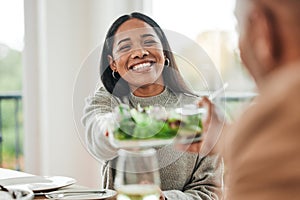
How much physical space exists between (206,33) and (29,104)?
1.18m

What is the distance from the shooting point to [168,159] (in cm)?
134

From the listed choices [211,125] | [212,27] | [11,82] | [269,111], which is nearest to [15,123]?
[11,82]

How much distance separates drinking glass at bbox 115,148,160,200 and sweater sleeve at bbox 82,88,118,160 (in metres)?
0.05

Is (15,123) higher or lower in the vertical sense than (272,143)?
higher

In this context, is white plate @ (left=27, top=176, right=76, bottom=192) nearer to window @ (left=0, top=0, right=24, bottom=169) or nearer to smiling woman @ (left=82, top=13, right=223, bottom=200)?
smiling woman @ (left=82, top=13, right=223, bottom=200)

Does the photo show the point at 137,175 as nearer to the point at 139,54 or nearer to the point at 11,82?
the point at 139,54

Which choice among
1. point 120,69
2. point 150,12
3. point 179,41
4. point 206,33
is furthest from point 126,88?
point 150,12

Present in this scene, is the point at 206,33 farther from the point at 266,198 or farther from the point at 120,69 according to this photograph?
the point at 266,198

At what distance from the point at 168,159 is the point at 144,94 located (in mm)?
178

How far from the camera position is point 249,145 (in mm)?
436

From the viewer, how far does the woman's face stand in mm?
1299

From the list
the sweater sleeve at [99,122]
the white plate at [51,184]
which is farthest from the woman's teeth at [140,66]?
the white plate at [51,184]

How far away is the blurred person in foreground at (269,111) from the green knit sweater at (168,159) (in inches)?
29.6

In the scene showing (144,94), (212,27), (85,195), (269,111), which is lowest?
(85,195)
